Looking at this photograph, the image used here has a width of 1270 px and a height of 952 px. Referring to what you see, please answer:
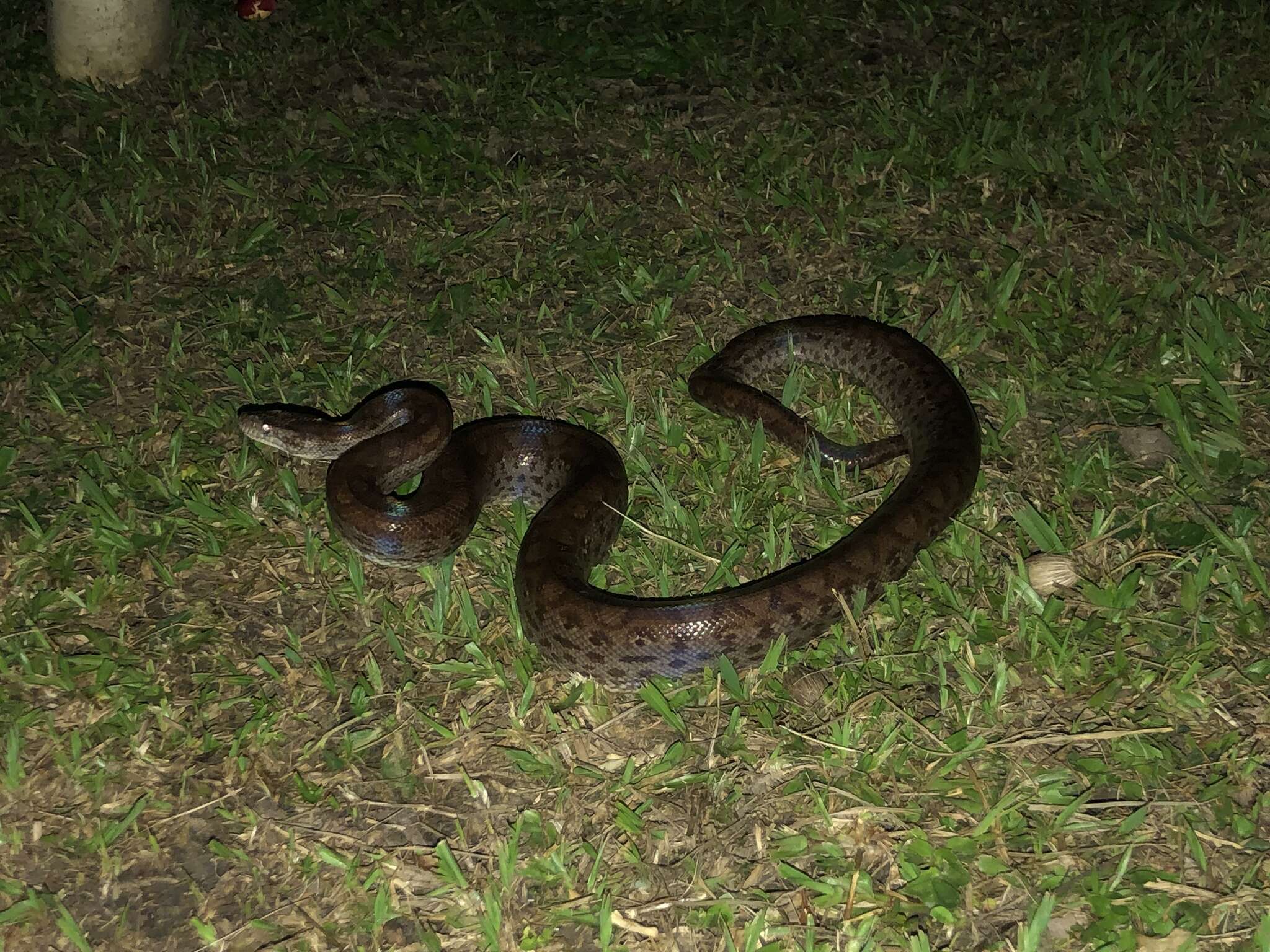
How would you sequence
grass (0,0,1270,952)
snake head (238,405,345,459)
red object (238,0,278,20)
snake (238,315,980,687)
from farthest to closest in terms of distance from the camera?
red object (238,0,278,20), snake head (238,405,345,459), snake (238,315,980,687), grass (0,0,1270,952)

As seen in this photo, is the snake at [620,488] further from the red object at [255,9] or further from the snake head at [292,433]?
the red object at [255,9]

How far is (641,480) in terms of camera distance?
5.47 meters

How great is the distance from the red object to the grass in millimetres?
191

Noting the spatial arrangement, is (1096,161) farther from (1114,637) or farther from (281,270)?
(281,270)

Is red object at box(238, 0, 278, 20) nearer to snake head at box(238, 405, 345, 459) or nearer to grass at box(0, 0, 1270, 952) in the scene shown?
grass at box(0, 0, 1270, 952)

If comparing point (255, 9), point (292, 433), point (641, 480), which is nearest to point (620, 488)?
point (641, 480)

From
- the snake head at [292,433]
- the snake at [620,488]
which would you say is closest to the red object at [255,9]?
the snake at [620,488]

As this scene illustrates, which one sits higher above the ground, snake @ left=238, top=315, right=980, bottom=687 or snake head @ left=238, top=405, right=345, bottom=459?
snake @ left=238, top=315, right=980, bottom=687

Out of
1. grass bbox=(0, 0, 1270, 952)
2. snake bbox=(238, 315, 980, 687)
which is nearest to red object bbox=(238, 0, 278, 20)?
grass bbox=(0, 0, 1270, 952)

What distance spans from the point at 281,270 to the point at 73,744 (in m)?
3.41

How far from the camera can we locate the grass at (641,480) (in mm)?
3852

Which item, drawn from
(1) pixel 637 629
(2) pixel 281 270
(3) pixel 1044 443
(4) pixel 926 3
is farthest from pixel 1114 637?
(4) pixel 926 3

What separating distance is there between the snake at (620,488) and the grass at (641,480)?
0.41 ft

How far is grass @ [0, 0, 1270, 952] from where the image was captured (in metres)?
3.85
